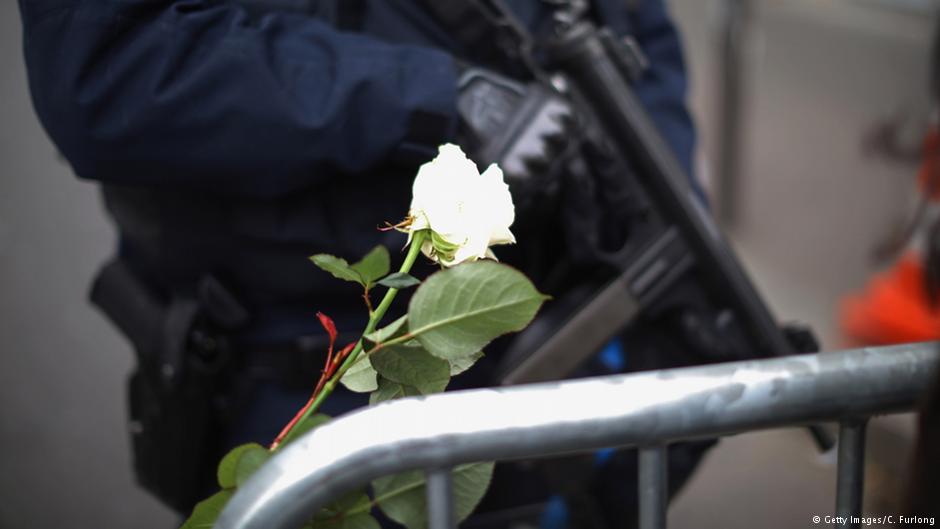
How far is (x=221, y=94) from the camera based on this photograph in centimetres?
90

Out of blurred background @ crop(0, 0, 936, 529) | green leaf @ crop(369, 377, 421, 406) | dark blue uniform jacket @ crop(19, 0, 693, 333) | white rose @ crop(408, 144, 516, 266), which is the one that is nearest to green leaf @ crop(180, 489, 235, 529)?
green leaf @ crop(369, 377, 421, 406)

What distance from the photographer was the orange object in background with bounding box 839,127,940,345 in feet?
6.59

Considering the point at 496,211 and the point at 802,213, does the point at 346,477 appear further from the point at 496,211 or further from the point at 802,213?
the point at 802,213

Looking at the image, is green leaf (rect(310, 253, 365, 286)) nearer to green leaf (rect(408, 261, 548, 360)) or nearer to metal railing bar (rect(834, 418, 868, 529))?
green leaf (rect(408, 261, 548, 360))

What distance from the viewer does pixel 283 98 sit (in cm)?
92

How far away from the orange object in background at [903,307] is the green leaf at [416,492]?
1565 mm

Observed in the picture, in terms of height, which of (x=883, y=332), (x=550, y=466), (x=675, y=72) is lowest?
(x=883, y=332)

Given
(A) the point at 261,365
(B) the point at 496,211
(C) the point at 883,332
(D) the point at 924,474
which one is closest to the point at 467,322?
(B) the point at 496,211

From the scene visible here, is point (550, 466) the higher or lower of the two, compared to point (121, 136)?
lower

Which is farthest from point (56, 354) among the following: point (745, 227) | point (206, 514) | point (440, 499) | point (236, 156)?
point (745, 227)

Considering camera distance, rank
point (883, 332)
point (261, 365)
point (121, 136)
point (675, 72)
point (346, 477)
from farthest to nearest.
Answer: point (883, 332)
point (675, 72)
point (261, 365)
point (121, 136)
point (346, 477)

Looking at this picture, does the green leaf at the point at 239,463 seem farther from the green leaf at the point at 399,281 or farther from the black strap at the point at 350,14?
the black strap at the point at 350,14

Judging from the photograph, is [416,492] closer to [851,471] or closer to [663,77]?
[851,471]

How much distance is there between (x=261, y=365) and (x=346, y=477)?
1.99 ft
